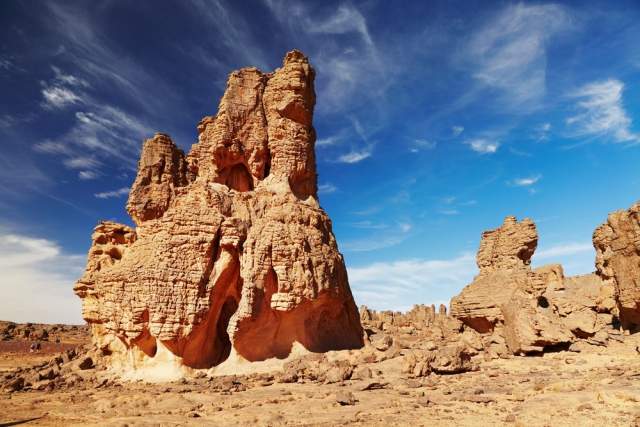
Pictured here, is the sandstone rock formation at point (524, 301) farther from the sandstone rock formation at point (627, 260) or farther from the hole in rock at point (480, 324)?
the sandstone rock formation at point (627, 260)

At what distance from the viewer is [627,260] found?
14383 millimetres

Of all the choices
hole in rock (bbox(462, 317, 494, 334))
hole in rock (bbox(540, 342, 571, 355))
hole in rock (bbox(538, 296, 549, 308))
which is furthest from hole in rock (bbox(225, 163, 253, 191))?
hole in rock (bbox(540, 342, 571, 355))

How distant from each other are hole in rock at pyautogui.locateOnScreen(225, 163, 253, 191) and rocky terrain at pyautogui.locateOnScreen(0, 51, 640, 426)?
0.07 m

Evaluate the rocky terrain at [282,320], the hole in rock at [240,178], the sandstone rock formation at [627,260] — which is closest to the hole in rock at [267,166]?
the rocky terrain at [282,320]

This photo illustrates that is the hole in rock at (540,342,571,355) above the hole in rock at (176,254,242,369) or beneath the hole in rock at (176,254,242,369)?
beneath

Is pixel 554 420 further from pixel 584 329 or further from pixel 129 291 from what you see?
pixel 129 291

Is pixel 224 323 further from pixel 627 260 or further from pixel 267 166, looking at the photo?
pixel 627 260

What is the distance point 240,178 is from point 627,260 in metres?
17.1

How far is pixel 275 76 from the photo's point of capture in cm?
2342

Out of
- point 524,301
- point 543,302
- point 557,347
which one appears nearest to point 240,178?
point 524,301

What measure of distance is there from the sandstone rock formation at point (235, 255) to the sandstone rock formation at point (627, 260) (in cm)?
1070

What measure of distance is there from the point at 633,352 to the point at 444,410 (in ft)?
29.3

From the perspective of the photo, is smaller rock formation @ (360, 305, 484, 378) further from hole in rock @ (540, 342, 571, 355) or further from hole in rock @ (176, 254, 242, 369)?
hole in rock @ (176, 254, 242, 369)

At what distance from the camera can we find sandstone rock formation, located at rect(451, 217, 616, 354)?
56.6ft
